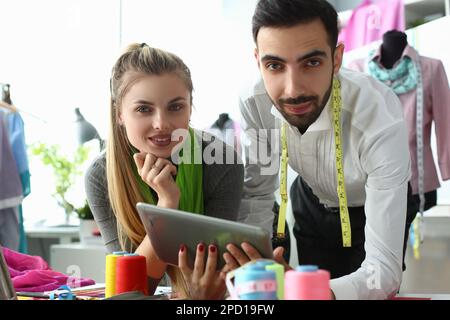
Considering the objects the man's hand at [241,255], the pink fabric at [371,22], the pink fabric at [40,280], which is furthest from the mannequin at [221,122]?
the man's hand at [241,255]

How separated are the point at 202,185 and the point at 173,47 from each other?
1.40 metres

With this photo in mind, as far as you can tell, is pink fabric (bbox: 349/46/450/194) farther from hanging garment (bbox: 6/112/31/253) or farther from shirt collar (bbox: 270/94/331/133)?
hanging garment (bbox: 6/112/31/253)

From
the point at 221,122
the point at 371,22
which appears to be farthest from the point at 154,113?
the point at 371,22

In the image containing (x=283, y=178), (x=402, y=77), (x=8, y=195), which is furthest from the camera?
(x=8, y=195)

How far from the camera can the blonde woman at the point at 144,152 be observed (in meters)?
1.55

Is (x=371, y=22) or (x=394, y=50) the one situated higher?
(x=371, y=22)

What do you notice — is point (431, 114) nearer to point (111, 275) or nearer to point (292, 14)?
point (292, 14)

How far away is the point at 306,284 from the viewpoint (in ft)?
2.70

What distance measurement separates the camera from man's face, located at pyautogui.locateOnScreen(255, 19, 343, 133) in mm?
1470

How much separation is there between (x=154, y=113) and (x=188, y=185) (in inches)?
8.1

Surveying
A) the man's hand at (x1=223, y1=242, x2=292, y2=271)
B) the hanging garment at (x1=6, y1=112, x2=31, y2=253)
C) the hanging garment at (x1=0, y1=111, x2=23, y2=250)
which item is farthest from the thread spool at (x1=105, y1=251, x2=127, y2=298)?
the hanging garment at (x1=6, y1=112, x2=31, y2=253)

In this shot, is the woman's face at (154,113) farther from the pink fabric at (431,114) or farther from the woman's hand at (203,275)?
the pink fabric at (431,114)

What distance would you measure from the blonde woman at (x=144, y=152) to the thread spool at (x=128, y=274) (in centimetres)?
31

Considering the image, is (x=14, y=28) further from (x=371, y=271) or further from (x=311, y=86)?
(x=371, y=271)
